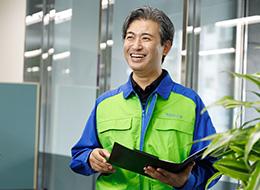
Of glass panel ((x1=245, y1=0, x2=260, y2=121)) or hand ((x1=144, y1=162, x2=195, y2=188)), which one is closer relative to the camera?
hand ((x1=144, y1=162, x2=195, y2=188))

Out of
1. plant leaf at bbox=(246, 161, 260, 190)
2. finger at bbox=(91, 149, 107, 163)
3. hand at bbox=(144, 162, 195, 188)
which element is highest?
plant leaf at bbox=(246, 161, 260, 190)

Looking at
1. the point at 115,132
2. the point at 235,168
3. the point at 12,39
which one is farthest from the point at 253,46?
the point at 235,168

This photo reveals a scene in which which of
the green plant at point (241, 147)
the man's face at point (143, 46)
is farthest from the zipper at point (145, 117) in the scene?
the green plant at point (241, 147)

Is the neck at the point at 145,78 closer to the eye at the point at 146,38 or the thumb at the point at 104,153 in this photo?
the eye at the point at 146,38

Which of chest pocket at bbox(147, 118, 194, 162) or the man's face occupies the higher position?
the man's face

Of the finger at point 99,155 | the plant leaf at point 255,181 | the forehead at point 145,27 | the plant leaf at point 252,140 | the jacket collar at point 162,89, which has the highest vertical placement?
the forehead at point 145,27

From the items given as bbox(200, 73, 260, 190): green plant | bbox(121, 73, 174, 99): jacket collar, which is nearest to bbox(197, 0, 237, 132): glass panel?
bbox(121, 73, 174, 99): jacket collar

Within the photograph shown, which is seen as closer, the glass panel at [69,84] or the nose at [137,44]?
the nose at [137,44]

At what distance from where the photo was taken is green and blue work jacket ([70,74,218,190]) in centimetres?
163

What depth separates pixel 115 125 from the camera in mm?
1684

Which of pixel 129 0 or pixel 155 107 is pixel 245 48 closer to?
pixel 129 0

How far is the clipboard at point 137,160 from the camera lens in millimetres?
1403

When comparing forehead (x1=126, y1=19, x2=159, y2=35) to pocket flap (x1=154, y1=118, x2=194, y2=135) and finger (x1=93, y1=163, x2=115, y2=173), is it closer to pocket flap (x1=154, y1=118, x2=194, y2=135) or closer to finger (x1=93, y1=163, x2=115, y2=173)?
pocket flap (x1=154, y1=118, x2=194, y2=135)

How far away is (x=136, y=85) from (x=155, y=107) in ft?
0.36
